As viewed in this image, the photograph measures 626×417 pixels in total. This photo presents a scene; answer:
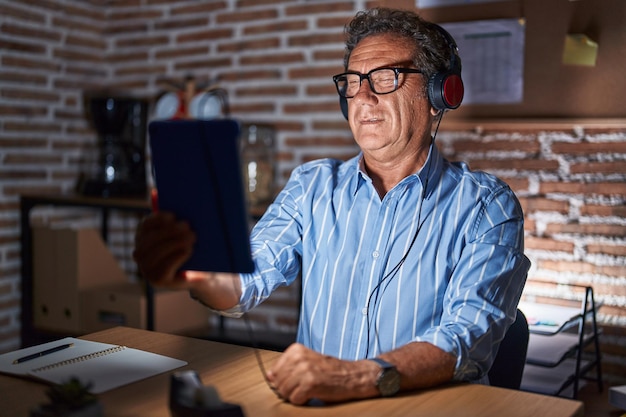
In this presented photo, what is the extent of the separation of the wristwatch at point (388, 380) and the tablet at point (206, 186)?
0.29m

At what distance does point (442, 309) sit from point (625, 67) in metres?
1.28

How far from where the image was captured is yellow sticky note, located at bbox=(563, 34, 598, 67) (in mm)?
2457

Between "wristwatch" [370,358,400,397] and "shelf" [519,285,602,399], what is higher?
"wristwatch" [370,358,400,397]

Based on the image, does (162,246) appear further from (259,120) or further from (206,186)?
(259,120)

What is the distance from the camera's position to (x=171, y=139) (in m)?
1.08

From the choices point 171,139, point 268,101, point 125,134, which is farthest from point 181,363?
point 125,134

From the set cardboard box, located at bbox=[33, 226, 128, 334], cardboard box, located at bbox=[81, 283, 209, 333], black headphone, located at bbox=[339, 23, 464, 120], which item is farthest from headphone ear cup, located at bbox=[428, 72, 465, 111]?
cardboard box, located at bbox=[33, 226, 128, 334]

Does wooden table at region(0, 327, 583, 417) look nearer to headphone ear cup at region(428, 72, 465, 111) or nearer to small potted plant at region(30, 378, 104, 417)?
small potted plant at region(30, 378, 104, 417)

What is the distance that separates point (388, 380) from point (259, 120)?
86.9 inches

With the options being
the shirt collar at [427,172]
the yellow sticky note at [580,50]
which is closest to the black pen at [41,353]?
the shirt collar at [427,172]

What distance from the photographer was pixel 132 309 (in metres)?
3.01

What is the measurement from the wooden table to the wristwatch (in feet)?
0.04

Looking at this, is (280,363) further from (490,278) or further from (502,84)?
(502,84)

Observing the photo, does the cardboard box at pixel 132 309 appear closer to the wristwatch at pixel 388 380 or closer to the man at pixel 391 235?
the man at pixel 391 235
